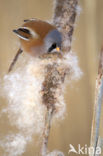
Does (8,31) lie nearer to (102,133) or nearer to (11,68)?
(11,68)

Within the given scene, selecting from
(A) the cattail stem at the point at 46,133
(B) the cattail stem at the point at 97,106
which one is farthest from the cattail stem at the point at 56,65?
(B) the cattail stem at the point at 97,106

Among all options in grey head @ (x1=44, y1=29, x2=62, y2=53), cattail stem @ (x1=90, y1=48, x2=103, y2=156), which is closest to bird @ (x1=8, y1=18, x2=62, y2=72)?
grey head @ (x1=44, y1=29, x2=62, y2=53)

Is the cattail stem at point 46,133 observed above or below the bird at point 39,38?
below

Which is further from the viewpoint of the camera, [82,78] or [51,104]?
[82,78]

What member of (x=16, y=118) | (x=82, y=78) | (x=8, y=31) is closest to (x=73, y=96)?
(x=82, y=78)

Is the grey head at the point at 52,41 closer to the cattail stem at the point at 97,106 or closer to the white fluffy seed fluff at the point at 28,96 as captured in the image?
the white fluffy seed fluff at the point at 28,96

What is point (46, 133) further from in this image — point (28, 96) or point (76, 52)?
point (76, 52)

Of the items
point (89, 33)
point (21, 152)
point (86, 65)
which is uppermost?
point (89, 33)

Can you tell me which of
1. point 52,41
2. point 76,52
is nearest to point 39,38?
point 52,41
